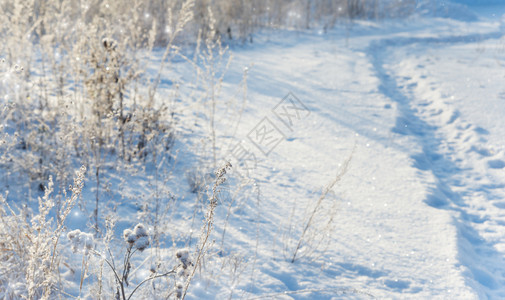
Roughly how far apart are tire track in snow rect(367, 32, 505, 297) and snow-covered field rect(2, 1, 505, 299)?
0.01 metres

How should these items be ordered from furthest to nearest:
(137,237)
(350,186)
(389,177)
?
(389,177) → (350,186) → (137,237)

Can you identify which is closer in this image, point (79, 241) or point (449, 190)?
point (79, 241)

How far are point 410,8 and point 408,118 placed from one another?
9.89 m

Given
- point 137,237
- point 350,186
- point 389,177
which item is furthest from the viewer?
point 389,177

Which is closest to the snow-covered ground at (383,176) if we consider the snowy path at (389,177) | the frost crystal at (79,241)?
the snowy path at (389,177)

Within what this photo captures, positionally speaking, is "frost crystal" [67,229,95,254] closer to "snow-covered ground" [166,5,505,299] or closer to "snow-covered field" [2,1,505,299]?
"snow-covered field" [2,1,505,299]

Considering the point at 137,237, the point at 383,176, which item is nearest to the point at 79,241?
the point at 137,237

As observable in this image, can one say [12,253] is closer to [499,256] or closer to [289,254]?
[289,254]

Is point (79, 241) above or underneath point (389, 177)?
above

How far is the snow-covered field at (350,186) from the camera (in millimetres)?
1688

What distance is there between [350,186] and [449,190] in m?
0.74

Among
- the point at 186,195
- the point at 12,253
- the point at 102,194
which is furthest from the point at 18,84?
the point at 12,253

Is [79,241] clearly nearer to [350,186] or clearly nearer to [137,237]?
[137,237]

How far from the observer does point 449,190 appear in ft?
8.57
